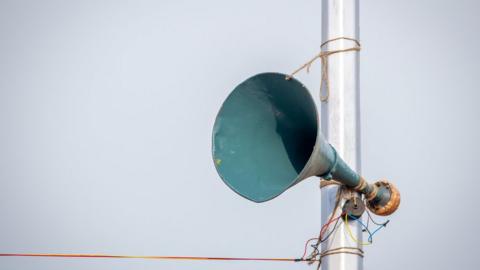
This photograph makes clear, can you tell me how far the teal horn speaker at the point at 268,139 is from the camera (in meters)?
5.52

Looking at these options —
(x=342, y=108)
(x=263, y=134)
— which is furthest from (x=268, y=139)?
(x=342, y=108)

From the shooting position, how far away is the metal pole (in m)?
6.02

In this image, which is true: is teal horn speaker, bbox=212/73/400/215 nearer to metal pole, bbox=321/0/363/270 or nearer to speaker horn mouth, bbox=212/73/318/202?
speaker horn mouth, bbox=212/73/318/202

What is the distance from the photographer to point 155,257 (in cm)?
743

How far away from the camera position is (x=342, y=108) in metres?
6.29

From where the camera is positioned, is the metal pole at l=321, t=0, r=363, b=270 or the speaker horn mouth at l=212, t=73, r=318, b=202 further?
the metal pole at l=321, t=0, r=363, b=270

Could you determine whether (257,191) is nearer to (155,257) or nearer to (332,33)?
(332,33)

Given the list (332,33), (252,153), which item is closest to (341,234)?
(252,153)

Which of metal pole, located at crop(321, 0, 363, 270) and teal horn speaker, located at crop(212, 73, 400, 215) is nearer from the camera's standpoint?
teal horn speaker, located at crop(212, 73, 400, 215)

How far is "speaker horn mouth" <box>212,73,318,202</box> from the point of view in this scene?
5551mm

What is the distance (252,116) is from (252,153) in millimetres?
225

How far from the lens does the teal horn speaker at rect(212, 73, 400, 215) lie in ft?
18.1

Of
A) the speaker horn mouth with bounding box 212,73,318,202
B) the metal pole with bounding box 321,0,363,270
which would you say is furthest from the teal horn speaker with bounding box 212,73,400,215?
the metal pole with bounding box 321,0,363,270

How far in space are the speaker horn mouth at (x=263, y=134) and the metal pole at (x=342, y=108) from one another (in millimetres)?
318
